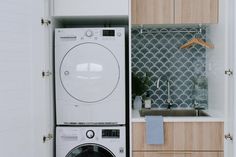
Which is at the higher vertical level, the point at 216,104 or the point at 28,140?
the point at 216,104

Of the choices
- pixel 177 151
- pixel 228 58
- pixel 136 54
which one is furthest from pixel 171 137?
pixel 136 54

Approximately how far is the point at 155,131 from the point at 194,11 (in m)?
1.18

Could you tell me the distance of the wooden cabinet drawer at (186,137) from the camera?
242 cm

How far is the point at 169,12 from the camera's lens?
2.65 meters

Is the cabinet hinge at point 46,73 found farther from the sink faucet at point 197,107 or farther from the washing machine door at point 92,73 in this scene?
the sink faucet at point 197,107

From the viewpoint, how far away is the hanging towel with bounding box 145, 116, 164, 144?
7.83 feet

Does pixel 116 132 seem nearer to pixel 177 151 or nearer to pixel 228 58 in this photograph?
pixel 177 151

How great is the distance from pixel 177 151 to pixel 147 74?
0.92 meters

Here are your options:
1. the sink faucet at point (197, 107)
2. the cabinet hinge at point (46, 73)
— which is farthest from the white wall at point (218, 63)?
the cabinet hinge at point (46, 73)

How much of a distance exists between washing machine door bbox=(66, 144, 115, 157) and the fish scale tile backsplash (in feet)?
2.80

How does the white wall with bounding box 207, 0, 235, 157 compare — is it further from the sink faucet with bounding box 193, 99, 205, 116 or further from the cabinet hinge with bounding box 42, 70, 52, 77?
the cabinet hinge with bounding box 42, 70, 52, 77

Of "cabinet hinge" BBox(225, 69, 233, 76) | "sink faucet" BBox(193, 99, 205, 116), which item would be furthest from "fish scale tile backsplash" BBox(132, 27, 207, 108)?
"cabinet hinge" BBox(225, 69, 233, 76)

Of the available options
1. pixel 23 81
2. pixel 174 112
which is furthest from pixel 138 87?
pixel 23 81

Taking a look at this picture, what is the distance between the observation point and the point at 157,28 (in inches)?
119
